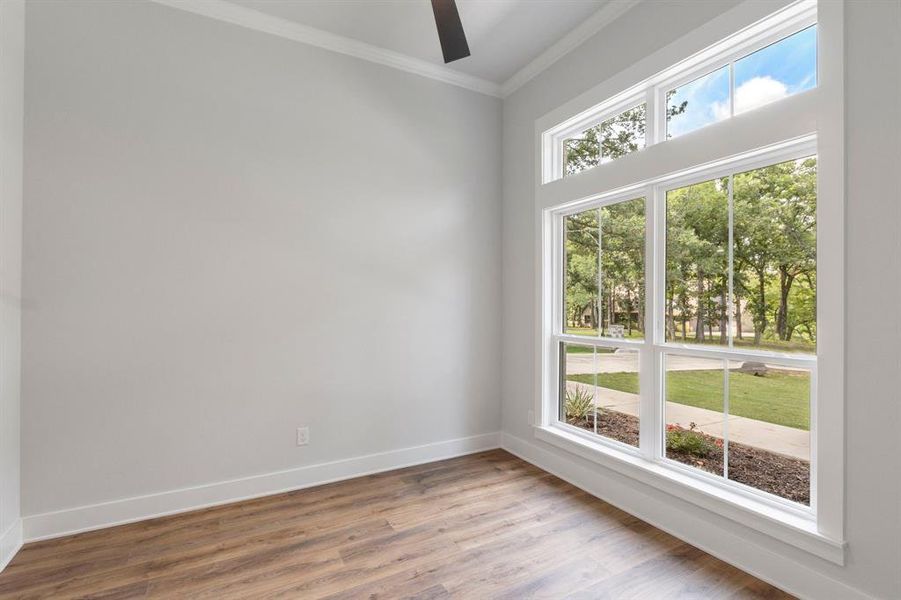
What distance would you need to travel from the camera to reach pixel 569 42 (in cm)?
293

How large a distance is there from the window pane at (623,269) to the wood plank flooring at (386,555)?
3.76 feet

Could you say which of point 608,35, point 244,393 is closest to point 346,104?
point 608,35

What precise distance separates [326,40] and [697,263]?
2822 mm

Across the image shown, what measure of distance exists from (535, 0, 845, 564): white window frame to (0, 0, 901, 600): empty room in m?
0.01

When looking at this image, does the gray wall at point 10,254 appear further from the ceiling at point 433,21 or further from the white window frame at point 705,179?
the white window frame at point 705,179

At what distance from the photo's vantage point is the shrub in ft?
7.49

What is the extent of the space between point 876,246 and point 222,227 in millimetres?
3250

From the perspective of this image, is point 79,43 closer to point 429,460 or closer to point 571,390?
point 429,460

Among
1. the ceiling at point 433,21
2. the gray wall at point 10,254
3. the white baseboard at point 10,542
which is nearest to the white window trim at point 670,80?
the ceiling at point 433,21

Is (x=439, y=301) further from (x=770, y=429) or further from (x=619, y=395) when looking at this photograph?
(x=770, y=429)

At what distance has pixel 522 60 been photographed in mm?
3264

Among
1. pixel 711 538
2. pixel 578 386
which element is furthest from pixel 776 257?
pixel 578 386

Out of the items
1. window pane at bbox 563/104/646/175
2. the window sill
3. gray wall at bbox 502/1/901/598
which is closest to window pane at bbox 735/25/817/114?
gray wall at bbox 502/1/901/598

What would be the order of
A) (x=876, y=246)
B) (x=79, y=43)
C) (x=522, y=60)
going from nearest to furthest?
(x=876, y=246), (x=79, y=43), (x=522, y=60)
